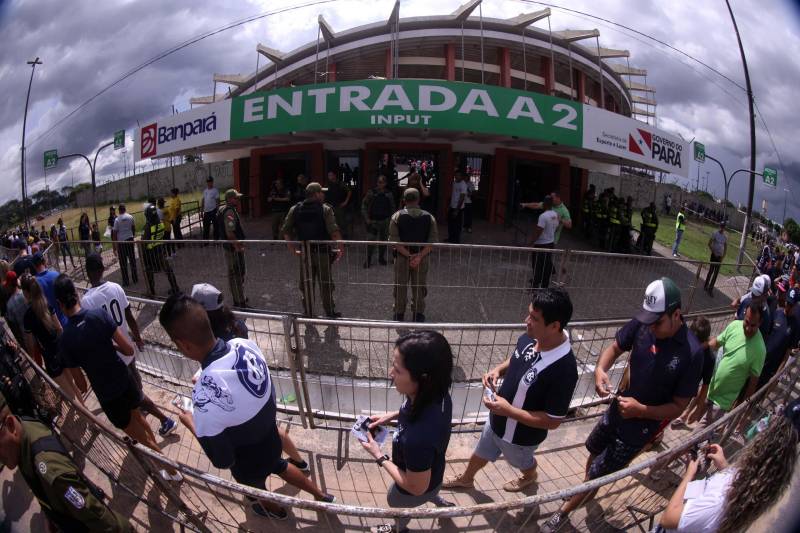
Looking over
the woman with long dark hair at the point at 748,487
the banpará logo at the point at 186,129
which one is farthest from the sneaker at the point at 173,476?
the banpará logo at the point at 186,129

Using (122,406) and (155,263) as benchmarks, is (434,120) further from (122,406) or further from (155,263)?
(122,406)

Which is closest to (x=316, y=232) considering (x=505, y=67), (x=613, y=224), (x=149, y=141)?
(x=149, y=141)

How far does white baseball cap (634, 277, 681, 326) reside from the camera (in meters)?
2.38

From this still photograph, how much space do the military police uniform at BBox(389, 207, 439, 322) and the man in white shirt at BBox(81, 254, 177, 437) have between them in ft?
10.4

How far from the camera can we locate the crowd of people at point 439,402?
184cm

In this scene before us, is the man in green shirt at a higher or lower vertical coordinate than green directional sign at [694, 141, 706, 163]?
lower

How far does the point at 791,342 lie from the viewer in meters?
4.10

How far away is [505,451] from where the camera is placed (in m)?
2.72

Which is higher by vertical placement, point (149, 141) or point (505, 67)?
point (505, 67)

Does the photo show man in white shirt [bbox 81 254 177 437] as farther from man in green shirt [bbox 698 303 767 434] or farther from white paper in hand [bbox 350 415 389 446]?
man in green shirt [bbox 698 303 767 434]

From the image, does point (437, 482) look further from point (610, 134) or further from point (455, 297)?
point (610, 134)

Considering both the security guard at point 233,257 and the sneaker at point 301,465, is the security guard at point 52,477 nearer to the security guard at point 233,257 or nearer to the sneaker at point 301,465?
the sneaker at point 301,465

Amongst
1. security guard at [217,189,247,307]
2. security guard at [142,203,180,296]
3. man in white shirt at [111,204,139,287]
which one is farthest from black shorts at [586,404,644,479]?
man in white shirt at [111,204,139,287]

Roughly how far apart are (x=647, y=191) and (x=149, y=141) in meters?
36.7
